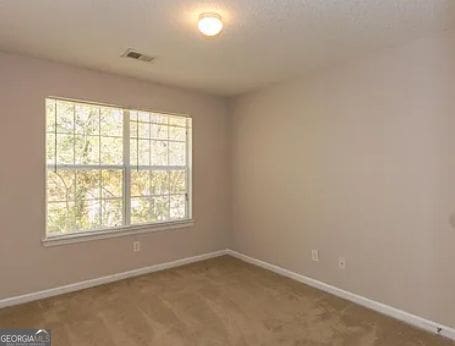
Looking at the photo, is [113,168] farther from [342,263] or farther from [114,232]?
[342,263]

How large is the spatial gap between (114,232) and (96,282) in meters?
0.56

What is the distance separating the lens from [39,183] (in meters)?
3.05

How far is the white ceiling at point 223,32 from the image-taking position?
2.05m

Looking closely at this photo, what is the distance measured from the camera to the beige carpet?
2.35 metres

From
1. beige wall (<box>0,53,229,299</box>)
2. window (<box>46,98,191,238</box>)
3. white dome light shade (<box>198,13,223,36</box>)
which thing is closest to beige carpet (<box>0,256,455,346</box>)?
beige wall (<box>0,53,229,299</box>)

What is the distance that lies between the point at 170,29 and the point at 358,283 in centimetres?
283

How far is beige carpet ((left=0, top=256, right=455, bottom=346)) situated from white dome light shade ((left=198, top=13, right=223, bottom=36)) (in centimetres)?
227

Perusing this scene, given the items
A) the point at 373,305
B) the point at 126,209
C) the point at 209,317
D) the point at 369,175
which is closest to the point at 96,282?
the point at 126,209

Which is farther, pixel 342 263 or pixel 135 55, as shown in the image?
pixel 342 263

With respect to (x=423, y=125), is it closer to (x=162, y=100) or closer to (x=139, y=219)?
(x=162, y=100)


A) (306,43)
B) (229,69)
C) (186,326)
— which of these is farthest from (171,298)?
(306,43)

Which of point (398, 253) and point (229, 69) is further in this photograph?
point (229, 69)

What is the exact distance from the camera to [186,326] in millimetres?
2539

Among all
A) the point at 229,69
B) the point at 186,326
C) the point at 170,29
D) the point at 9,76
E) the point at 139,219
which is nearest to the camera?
the point at 170,29
